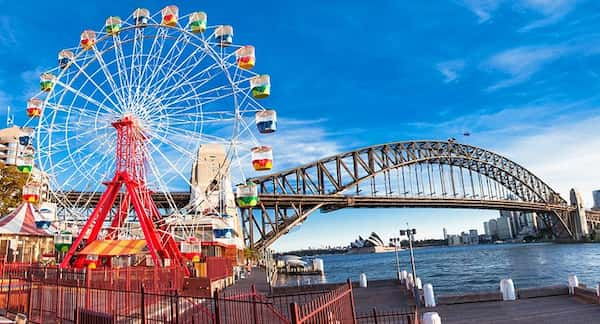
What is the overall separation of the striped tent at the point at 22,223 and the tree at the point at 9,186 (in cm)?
1314

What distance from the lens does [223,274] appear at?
31.7m

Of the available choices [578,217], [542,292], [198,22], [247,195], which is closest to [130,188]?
[247,195]

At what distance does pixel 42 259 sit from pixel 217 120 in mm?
20179

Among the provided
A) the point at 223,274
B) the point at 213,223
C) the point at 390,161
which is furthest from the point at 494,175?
the point at 223,274

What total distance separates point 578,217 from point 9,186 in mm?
143217

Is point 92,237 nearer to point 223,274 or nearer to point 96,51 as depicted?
point 223,274

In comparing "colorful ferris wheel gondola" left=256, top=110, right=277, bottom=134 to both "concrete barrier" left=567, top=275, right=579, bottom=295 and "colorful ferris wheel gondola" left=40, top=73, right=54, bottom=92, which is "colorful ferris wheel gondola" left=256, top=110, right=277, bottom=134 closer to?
"colorful ferris wheel gondola" left=40, top=73, right=54, bottom=92

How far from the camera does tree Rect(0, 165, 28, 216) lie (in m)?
43.7

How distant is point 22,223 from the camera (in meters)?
31.5

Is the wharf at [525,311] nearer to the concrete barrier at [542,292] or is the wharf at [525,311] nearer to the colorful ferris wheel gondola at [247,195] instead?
the concrete barrier at [542,292]

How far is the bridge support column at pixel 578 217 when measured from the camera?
421 feet

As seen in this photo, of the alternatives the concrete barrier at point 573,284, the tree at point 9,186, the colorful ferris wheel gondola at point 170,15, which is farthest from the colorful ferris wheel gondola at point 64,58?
the concrete barrier at point 573,284

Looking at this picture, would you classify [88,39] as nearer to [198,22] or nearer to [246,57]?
[198,22]

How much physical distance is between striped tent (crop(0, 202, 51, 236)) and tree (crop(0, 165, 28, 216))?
43.1 feet
